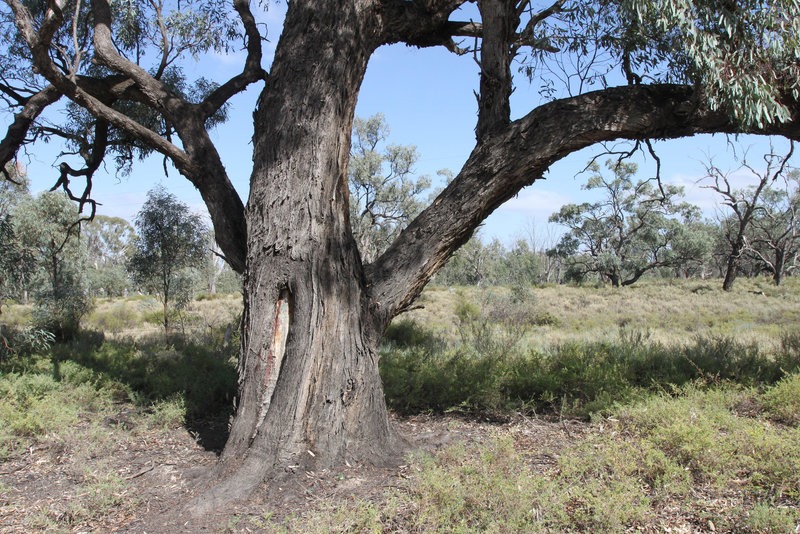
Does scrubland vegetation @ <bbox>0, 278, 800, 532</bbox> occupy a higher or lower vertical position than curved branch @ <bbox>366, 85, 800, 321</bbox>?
lower

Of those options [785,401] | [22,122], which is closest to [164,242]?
[22,122]

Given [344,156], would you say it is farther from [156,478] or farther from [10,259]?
[10,259]

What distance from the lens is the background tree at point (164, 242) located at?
1217 centimetres

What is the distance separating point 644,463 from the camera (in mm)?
3861

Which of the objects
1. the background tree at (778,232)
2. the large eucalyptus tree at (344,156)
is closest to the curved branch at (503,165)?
the large eucalyptus tree at (344,156)

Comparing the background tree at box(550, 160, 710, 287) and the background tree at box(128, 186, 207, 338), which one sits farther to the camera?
the background tree at box(550, 160, 710, 287)

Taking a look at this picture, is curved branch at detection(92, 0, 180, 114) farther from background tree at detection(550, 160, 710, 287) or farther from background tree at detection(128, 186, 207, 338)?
background tree at detection(550, 160, 710, 287)

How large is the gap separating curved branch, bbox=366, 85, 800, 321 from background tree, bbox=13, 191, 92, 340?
35.5 ft

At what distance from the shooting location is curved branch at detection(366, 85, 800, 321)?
4.36 m

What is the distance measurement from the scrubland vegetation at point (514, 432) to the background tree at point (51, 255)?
13.2 feet

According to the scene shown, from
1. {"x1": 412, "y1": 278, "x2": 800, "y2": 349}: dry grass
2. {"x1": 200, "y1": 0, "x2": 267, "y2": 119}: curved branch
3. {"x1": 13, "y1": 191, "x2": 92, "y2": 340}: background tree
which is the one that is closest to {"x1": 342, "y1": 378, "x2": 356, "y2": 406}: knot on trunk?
{"x1": 200, "y1": 0, "x2": 267, "y2": 119}: curved branch

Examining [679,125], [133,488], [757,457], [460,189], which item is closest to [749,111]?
[679,125]

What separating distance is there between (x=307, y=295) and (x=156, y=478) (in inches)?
73.8

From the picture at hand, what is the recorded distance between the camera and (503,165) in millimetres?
4352
